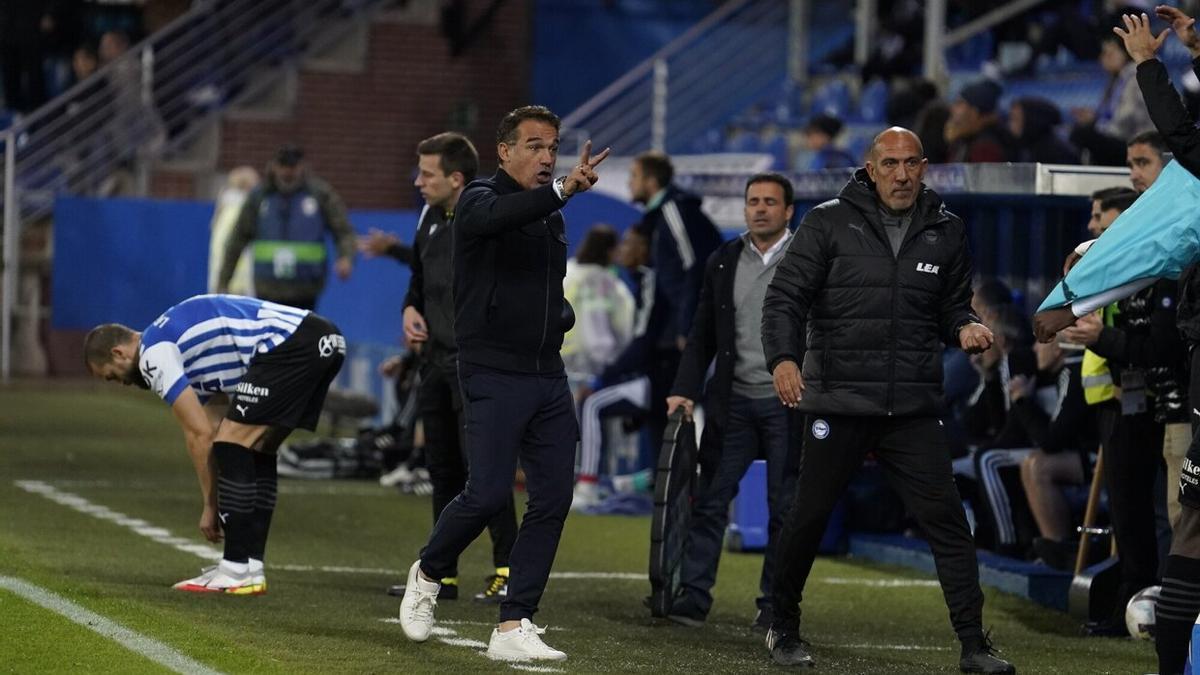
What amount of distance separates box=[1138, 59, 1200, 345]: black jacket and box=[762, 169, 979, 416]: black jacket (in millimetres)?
807

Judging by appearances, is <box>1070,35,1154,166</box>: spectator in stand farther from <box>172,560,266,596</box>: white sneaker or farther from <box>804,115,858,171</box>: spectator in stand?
<box>172,560,266,596</box>: white sneaker

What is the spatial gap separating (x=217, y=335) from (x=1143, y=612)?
4.03m

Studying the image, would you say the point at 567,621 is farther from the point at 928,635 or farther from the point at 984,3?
the point at 984,3

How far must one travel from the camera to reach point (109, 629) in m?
8.16

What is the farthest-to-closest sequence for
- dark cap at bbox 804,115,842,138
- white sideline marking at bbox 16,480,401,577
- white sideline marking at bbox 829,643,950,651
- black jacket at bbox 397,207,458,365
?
dark cap at bbox 804,115,842,138 < white sideline marking at bbox 16,480,401,577 < black jacket at bbox 397,207,458,365 < white sideline marking at bbox 829,643,950,651

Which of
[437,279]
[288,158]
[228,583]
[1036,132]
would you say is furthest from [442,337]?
[288,158]

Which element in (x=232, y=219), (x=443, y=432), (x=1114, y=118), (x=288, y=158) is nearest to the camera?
(x=443, y=432)

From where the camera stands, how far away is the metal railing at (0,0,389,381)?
23.2 metres

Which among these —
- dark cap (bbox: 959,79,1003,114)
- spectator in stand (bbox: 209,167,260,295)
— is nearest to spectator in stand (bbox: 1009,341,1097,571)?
dark cap (bbox: 959,79,1003,114)

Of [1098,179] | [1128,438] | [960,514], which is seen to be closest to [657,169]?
[1098,179]

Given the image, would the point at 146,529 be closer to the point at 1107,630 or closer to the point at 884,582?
the point at 884,582

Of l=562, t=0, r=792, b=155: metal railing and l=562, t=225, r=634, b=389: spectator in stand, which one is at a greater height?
l=562, t=0, r=792, b=155: metal railing

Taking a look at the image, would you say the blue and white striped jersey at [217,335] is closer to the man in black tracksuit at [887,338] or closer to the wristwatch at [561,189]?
the wristwatch at [561,189]

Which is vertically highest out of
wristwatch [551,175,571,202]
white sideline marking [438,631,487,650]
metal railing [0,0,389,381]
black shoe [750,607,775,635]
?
metal railing [0,0,389,381]
